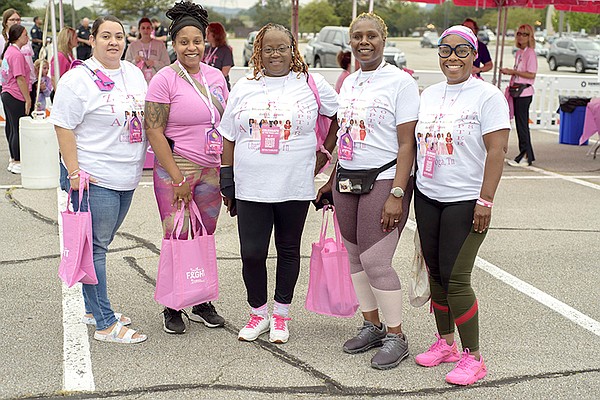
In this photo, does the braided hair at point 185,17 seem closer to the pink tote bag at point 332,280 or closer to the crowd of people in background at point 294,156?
the crowd of people in background at point 294,156

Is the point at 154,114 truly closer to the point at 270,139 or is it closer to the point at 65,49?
the point at 270,139

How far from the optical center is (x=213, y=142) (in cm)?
438

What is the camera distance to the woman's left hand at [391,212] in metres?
3.96

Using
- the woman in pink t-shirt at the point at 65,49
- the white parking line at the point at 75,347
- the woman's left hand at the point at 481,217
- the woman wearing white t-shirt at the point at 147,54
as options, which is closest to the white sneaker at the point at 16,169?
the woman in pink t-shirt at the point at 65,49

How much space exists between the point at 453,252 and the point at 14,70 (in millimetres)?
7140

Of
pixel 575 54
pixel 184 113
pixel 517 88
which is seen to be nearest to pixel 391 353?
pixel 184 113

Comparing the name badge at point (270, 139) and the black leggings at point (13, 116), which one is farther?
the black leggings at point (13, 116)

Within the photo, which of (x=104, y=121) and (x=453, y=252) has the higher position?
(x=104, y=121)

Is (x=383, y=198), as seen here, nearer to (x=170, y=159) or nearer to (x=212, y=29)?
(x=170, y=159)

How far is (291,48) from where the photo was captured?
419 cm

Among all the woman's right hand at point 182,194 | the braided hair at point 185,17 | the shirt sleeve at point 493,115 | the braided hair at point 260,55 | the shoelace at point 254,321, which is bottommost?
the shoelace at point 254,321

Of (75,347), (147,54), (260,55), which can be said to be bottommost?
(75,347)

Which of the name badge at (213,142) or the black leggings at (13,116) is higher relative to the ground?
the name badge at (213,142)

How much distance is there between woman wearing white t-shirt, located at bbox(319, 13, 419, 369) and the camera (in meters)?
3.96
